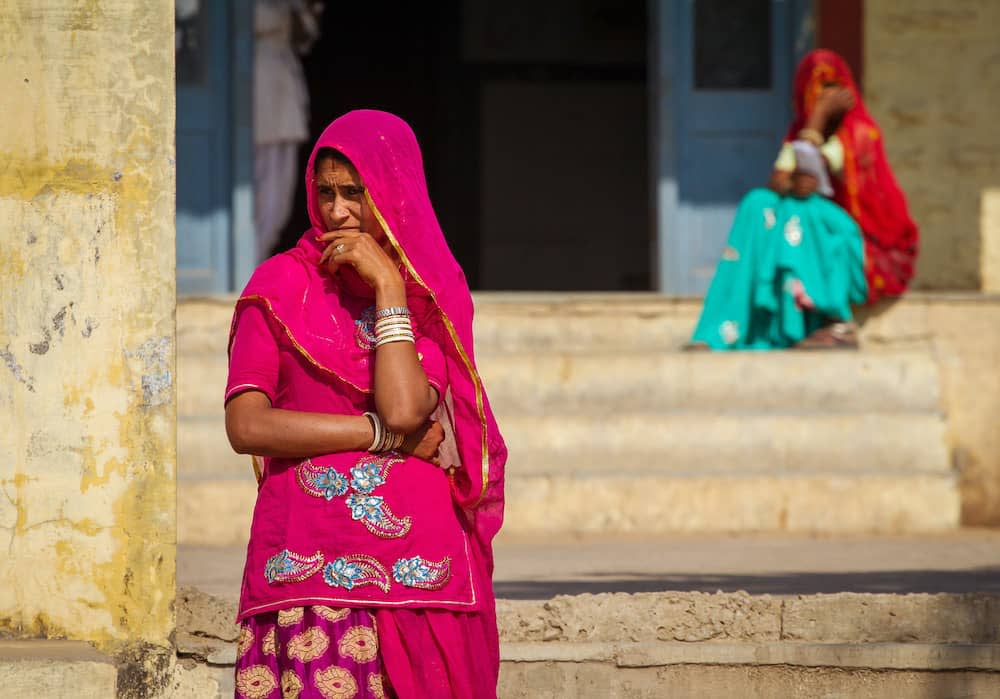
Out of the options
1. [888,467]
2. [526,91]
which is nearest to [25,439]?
[888,467]

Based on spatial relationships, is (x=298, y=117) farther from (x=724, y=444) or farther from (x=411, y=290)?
(x=411, y=290)

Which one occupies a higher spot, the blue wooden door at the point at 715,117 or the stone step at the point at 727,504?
the blue wooden door at the point at 715,117

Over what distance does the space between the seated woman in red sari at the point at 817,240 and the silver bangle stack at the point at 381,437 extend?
447cm

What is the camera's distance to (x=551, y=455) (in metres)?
6.35

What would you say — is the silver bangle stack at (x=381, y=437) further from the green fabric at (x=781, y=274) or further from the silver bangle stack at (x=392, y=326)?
the green fabric at (x=781, y=274)

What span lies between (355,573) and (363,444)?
23 centimetres

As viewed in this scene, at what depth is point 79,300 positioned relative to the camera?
11.8 ft

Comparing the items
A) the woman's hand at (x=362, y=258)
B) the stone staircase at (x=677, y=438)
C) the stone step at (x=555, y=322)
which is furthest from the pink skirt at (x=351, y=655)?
the stone step at (x=555, y=322)

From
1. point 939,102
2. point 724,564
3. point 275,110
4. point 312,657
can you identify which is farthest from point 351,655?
point 939,102

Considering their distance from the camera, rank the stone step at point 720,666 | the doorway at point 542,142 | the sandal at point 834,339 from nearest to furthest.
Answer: the stone step at point 720,666 < the sandal at point 834,339 < the doorway at point 542,142

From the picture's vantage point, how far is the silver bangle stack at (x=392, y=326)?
2818mm

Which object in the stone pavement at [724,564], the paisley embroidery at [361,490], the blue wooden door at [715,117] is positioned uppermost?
the blue wooden door at [715,117]

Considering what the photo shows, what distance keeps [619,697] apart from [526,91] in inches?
353

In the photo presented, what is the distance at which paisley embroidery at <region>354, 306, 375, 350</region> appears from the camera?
2.89 metres
